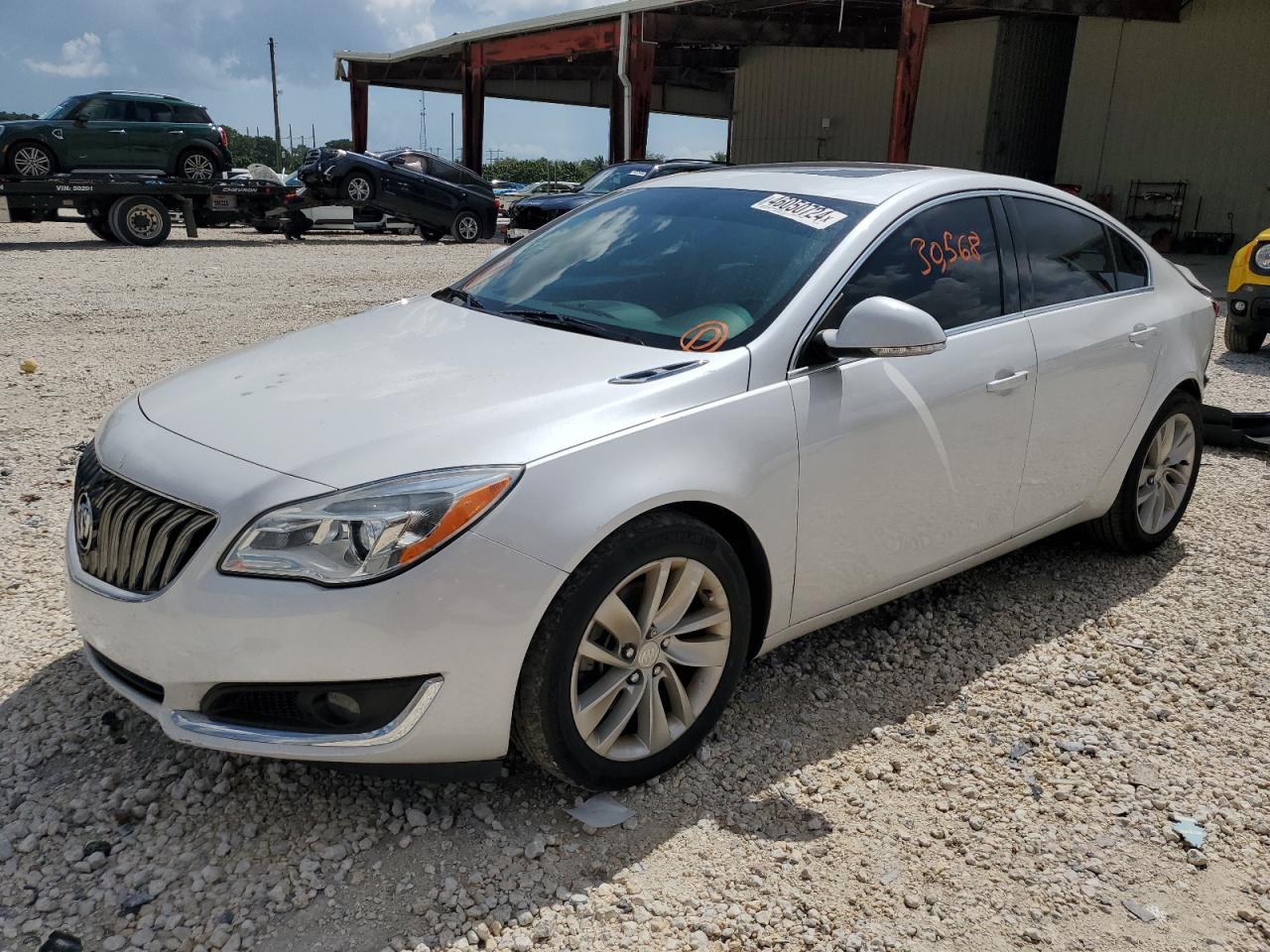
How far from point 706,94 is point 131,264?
82.1 ft

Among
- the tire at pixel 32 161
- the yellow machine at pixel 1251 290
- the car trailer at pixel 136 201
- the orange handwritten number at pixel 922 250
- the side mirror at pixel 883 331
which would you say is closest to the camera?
the side mirror at pixel 883 331

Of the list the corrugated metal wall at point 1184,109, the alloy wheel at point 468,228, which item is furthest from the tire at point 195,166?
the corrugated metal wall at point 1184,109

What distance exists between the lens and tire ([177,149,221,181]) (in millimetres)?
19141

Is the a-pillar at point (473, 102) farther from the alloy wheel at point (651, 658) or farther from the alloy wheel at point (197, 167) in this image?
the alloy wheel at point (651, 658)

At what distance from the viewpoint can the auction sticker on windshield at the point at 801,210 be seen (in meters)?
3.39

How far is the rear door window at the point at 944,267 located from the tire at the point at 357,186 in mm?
17526

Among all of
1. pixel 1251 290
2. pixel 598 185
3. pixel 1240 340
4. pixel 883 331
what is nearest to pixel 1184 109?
pixel 598 185

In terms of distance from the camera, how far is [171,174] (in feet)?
62.9

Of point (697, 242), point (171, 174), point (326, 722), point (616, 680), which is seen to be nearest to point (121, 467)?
point (326, 722)

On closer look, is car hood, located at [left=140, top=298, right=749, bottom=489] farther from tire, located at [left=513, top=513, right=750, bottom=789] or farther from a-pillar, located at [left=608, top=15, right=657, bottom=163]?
a-pillar, located at [left=608, top=15, right=657, bottom=163]

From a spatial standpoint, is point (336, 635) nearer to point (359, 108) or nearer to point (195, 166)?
point (195, 166)

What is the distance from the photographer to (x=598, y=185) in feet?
Answer: 56.8

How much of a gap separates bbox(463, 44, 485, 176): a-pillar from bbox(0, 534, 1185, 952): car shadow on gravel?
28491mm

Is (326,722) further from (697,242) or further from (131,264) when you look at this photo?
(131,264)
